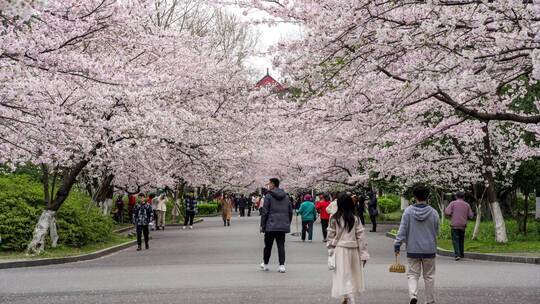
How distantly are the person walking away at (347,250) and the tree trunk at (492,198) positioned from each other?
46.9 ft

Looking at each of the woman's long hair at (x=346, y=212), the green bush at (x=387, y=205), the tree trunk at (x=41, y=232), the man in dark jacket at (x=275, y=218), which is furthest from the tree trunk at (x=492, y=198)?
the green bush at (x=387, y=205)

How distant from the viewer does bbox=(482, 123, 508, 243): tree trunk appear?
910 inches

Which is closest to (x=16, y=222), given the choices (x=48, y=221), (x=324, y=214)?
(x=48, y=221)

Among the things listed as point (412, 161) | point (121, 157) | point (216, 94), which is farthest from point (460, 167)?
point (121, 157)

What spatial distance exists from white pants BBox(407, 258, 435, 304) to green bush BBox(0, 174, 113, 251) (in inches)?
549

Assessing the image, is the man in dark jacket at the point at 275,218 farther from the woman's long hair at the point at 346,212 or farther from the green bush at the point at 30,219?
the green bush at the point at 30,219

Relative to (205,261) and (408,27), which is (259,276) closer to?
(205,261)

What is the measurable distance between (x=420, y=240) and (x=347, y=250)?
950mm

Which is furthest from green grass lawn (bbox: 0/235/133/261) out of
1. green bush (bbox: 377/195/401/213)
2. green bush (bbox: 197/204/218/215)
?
green bush (bbox: 197/204/218/215)

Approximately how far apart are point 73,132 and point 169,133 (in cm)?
861

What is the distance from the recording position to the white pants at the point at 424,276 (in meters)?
9.55

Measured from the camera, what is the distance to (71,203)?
81.1 feet

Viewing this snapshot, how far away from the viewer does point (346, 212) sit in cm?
983

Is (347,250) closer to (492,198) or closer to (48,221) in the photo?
(48,221)
